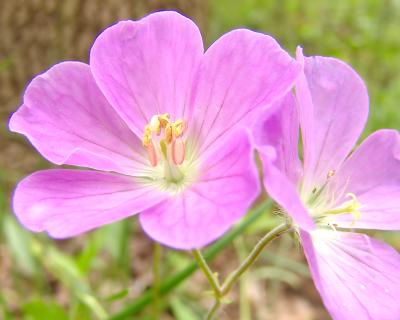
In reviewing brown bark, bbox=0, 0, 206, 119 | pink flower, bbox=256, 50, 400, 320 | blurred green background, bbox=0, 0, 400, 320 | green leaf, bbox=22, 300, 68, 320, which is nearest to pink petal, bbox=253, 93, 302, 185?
pink flower, bbox=256, 50, 400, 320

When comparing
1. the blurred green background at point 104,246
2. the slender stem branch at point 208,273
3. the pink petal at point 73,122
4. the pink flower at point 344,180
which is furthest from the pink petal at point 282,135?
the blurred green background at point 104,246

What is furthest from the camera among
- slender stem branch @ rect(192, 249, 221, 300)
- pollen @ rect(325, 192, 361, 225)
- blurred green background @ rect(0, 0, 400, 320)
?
blurred green background @ rect(0, 0, 400, 320)

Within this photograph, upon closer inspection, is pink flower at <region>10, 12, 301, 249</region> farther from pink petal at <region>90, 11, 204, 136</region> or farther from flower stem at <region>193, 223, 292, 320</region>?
flower stem at <region>193, 223, 292, 320</region>

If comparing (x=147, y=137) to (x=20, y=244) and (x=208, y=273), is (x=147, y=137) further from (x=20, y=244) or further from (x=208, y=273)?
(x=20, y=244)

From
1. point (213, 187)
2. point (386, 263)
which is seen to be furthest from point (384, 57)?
point (213, 187)

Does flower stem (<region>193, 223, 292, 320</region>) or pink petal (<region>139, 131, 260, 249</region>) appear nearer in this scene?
pink petal (<region>139, 131, 260, 249</region>)
